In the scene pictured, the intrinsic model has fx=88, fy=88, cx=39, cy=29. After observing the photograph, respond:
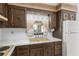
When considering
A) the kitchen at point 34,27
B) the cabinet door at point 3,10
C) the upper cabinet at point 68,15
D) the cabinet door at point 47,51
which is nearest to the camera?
the cabinet door at point 3,10

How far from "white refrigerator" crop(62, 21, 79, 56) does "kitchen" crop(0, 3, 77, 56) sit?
5.9 inches

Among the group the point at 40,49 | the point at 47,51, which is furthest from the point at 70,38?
the point at 40,49

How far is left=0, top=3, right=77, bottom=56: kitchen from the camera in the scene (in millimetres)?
1858

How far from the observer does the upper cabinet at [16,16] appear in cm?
188

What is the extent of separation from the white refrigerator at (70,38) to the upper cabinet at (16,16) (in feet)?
3.61

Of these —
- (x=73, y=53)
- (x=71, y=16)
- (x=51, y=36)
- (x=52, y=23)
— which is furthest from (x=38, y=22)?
(x=73, y=53)

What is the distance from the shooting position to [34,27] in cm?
253

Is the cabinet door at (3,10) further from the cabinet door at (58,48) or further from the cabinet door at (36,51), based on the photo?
the cabinet door at (58,48)

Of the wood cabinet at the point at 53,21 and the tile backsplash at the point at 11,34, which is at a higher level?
the wood cabinet at the point at 53,21

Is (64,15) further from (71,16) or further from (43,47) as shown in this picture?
(43,47)

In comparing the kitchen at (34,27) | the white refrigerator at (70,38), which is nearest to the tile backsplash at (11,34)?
the kitchen at (34,27)

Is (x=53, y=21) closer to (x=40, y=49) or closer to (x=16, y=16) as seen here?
(x=40, y=49)

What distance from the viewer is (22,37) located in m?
2.33

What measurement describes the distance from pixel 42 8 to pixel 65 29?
0.83m
